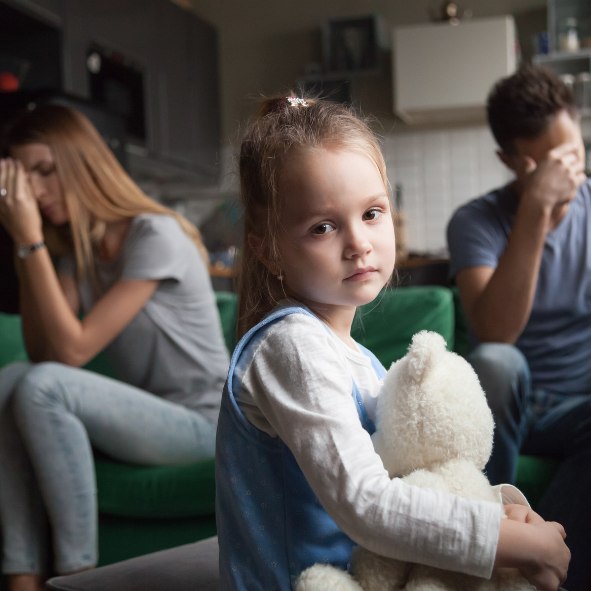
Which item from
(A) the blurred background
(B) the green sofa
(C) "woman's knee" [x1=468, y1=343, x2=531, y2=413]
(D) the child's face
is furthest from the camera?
(A) the blurred background

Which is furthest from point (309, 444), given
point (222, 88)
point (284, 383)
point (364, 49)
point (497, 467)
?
point (222, 88)

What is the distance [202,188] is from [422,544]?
14.9 ft

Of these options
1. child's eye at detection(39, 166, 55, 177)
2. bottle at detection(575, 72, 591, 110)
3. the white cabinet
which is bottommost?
child's eye at detection(39, 166, 55, 177)

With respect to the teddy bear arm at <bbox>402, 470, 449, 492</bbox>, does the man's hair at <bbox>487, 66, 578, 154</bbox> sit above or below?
above

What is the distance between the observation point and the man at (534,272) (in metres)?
1.24

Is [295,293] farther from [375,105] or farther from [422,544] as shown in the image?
[375,105]

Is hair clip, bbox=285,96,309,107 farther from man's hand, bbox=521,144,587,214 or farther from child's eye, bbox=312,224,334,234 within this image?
man's hand, bbox=521,144,587,214

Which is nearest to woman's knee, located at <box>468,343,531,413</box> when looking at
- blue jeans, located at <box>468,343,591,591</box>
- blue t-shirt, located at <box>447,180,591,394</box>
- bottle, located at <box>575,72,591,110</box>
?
blue jeans, located at <box>468,343,591,591</box>

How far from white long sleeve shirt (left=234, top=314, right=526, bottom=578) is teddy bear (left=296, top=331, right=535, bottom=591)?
0.03 metres

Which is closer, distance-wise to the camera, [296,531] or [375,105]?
[296,531]

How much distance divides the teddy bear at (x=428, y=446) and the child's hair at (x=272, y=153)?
0.18 m

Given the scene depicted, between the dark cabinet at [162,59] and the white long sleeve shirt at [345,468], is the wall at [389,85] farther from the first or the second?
the white long sleeve shirt at [345,468]

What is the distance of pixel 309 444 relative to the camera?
530mm

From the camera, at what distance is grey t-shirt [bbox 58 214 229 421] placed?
152 centimetres
